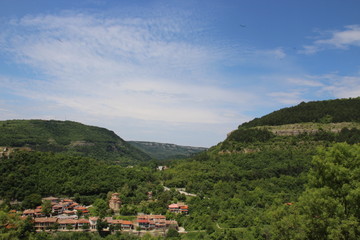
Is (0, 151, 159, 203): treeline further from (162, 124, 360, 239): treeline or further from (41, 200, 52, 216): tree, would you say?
(162, 124, 360, 239): treeline

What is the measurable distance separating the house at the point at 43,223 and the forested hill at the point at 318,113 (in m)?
63.7

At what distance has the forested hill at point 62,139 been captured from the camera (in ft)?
351

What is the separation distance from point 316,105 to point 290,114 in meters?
9.53

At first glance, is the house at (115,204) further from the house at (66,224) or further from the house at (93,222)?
the house at (66,224)

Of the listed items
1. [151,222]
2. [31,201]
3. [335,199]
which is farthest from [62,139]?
[335,199]

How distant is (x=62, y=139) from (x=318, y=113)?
105661 millimetres

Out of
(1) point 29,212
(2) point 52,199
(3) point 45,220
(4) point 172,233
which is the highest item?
(2) point 52,199

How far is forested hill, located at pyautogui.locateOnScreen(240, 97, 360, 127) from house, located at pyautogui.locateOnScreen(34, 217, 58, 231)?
63.7m

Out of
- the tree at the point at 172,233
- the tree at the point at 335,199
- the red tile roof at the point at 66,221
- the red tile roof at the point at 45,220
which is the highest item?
the tree at the point at 335,199

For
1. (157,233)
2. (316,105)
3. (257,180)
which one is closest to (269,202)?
(257,180)

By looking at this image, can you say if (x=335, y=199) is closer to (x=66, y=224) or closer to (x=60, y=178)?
(x=66, y=224)

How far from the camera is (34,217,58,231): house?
3491 centimetres

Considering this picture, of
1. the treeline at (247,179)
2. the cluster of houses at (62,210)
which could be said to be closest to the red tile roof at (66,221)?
the cluster of houses at (62,210)

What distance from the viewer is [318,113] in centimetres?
7844
